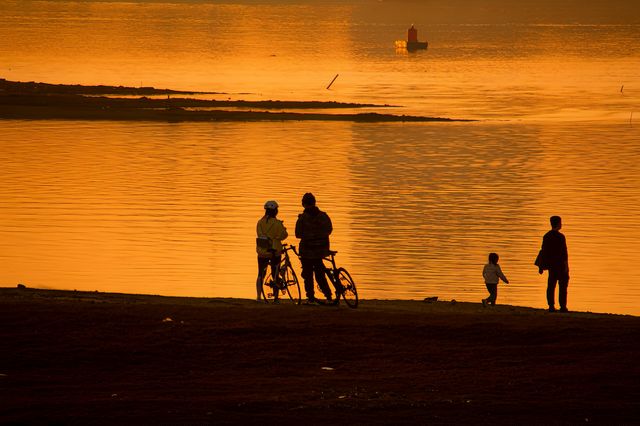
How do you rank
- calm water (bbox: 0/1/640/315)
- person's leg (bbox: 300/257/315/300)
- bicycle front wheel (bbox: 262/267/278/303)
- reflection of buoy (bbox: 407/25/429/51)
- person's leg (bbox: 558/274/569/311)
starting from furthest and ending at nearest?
reflection of buoy (bbox: 407/25/429/51) → calm water (bbox: 0/1/640/315) → bicycle front wheel (bbox: 262/267/278/303) → person's leg (bbox: 558/274/569/311) → person's leg (bbox: 300/257/315/300)

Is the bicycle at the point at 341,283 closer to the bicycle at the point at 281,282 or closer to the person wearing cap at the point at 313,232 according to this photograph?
the person wearing cap at the point at 313,232

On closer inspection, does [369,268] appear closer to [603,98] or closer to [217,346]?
[217,346]

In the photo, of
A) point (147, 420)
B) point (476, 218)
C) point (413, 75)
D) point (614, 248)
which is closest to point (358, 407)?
point (147, 420)

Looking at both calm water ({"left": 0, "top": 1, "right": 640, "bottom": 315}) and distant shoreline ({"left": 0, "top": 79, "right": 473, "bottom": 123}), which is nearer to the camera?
calm water ({"left": 0, "top": 1, "right": 640, "bottom": 315})

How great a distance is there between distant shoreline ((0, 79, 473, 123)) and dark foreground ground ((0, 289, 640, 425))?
48.4 metres

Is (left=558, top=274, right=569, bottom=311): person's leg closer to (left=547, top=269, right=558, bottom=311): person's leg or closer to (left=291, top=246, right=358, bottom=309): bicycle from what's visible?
(left=547, top=269, right=558, bottom=311): person's leg

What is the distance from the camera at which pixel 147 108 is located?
2771 inches

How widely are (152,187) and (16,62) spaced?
3280 inches

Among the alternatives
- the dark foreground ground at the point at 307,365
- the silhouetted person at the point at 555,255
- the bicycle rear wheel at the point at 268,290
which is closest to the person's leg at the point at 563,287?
the silhouetted person at the point at 555,255

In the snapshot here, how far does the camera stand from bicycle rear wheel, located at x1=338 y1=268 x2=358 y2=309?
752 inches

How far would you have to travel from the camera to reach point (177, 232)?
35.2m

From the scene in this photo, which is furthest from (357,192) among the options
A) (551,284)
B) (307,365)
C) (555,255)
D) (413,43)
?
(413,43)

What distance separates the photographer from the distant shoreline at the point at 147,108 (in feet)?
220

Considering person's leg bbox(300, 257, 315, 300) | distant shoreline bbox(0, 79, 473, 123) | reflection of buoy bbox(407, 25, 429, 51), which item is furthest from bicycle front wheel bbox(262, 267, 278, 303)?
reflection of buoy bbox(407, 25, 429, 51)
